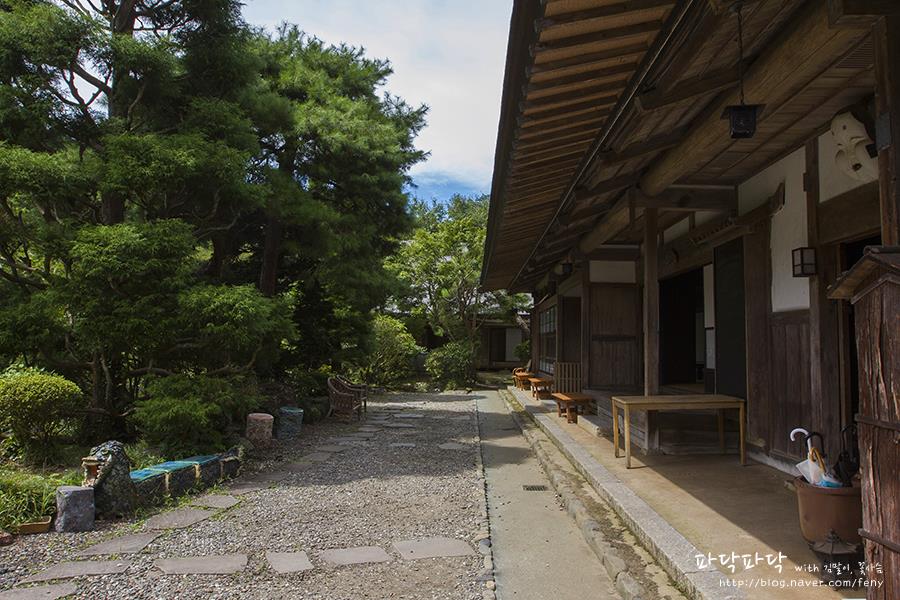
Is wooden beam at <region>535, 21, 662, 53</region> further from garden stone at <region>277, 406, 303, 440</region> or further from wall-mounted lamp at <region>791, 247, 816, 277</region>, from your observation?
garden stone at <region>277, 406, 303, 440</region>

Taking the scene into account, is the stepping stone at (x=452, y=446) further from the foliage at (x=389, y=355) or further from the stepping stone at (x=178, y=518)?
the foliage at (x=389, y=355)

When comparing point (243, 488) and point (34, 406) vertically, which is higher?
point (34, 406)

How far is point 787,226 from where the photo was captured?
5137 millimetres

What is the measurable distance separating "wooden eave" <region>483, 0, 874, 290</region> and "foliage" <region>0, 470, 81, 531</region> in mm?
4565

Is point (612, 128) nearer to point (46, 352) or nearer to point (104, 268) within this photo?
point (104, 268)

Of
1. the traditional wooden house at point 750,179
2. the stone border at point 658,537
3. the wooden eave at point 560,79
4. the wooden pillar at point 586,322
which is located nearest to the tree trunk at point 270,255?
the traditional wooden house at point 750,179

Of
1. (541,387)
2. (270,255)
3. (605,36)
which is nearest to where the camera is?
(605,36)

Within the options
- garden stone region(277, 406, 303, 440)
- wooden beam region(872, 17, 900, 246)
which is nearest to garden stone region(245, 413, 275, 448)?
garden stone region(277, 406, 303, 440)

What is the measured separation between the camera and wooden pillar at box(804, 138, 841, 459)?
14.6ft

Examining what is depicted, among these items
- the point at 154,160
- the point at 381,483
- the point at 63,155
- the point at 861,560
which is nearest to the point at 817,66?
the point at 861,560

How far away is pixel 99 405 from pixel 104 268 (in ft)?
6.49

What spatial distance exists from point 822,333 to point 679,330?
6311mm

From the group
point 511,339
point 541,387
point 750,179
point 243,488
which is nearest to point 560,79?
point 750,179

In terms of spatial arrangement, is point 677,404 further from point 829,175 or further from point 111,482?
point 111,482
